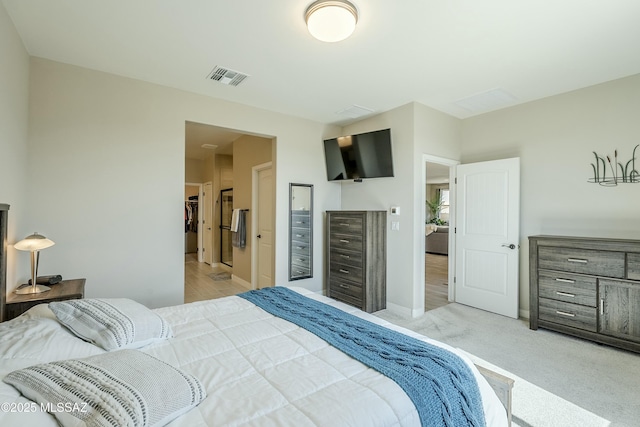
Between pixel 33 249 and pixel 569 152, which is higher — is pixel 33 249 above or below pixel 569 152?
below

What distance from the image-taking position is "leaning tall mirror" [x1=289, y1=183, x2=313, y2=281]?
415 centimetres

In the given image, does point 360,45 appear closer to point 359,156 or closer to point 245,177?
point 359,156

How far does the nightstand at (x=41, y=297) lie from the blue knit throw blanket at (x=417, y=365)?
5.84ft

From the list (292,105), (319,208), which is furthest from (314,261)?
(292,105)

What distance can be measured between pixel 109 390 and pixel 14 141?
2.46m

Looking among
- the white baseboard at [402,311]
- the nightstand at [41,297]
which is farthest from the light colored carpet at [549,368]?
the nightstand at [41,297]

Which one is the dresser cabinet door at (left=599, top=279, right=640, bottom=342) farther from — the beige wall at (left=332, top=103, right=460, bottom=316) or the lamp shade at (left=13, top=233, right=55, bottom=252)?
the lamp shade at (left=13, top=233, right=55, bottom=252)

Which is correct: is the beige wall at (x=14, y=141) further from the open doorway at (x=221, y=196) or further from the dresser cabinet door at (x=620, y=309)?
the dresser cabinet door at (x=620, y=309)

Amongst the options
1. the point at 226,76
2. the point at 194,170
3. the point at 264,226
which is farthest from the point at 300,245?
the point at 194,170

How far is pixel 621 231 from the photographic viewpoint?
9.96ft

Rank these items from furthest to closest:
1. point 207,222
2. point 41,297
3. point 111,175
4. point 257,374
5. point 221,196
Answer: point 207,222 < point 221,196 < point 111,175 < point 41,297 < point 257,374

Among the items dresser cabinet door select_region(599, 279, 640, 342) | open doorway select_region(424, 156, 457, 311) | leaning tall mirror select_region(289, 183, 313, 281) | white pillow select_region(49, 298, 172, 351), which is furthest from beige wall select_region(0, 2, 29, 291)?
dresser cabinet door select_region(599, 279, 640, 342)

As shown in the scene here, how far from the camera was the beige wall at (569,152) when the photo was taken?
3.03m

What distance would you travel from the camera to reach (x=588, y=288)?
293 cm
